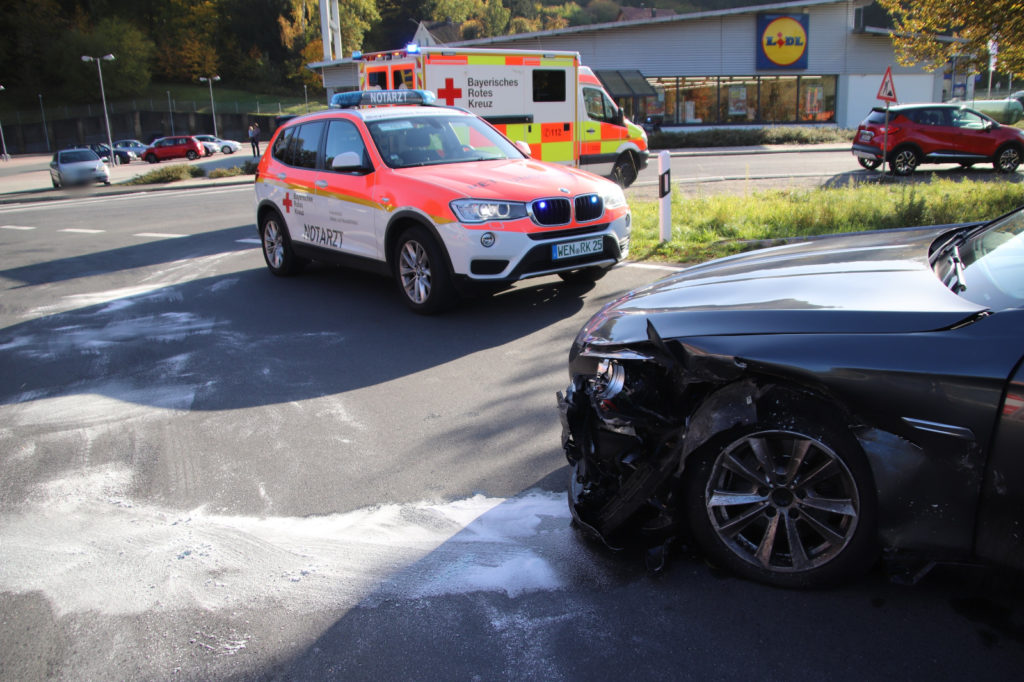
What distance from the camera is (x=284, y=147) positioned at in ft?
30.1

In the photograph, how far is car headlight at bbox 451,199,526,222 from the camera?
6.86m

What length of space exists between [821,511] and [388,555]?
1.74m

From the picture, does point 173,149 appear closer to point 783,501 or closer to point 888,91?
point 888,91

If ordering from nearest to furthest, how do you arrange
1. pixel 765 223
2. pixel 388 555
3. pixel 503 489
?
pixel 388 555 < pixel 503 489 < pixel 765 223

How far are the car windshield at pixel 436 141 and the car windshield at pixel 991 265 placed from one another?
5.42m

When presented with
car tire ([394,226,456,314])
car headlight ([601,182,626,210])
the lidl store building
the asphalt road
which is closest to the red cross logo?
car headlight ([601,182,626,210])

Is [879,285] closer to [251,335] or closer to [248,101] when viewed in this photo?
[251,335]

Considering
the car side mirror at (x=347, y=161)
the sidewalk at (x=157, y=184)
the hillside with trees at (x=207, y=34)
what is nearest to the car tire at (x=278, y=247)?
the car side mirror at (x=347, y=161)

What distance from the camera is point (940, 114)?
62.4 ft

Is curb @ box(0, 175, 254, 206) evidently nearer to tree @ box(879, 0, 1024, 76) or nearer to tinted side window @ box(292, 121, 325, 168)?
tinted side window @ box(292, 121, 325, 168)

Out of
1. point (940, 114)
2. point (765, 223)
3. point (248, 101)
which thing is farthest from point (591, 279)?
point (248, 101)

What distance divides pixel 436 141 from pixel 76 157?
90.1ft

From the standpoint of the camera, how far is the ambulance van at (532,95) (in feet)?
48.2

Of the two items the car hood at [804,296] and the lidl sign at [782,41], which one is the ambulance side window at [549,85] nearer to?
the car hood at [804,296]
